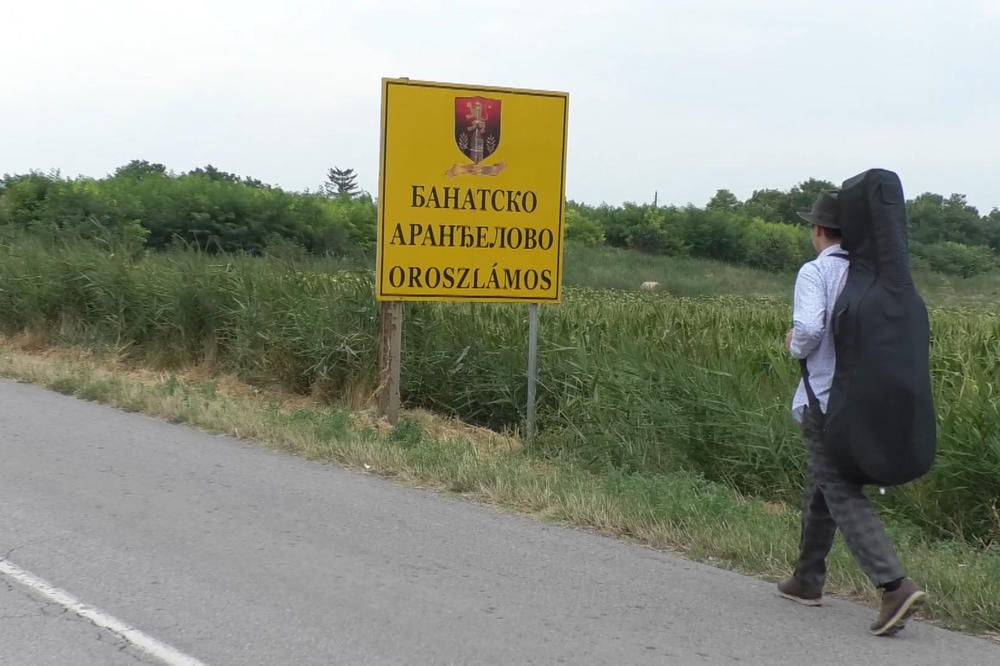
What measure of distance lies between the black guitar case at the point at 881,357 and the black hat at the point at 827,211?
0.18 meters

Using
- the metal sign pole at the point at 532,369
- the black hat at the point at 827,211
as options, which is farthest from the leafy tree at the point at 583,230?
the black hat at the point at 827,211

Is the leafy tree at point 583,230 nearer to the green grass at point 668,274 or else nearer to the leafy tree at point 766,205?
the green grass at point 668,274

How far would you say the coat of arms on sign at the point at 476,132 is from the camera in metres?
10.1

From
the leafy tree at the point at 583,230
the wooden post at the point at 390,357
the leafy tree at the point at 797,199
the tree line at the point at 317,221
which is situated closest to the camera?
the wooden post at the point at 390,357

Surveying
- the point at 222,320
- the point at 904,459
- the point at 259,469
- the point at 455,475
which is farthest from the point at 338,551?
the point at 222,320

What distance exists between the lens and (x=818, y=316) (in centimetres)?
509

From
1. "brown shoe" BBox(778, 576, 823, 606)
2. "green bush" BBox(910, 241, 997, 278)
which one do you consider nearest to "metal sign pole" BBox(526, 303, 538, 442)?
"brown shoe" BBox(778, 576, 823, 606)

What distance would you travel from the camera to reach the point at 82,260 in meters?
17.1

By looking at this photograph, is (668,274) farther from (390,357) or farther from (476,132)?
(476,132)

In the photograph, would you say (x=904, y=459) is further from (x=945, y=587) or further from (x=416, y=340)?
(x=416, y=340)

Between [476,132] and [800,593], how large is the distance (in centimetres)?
587

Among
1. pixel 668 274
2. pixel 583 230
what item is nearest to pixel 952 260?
pixel 668 274

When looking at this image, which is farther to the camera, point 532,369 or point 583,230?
point 583,230

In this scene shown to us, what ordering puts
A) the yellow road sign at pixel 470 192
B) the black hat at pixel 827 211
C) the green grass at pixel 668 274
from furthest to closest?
the green grass at pixel 668 274
the yellow road sign at pixel 470 192
the black hat at pixel 827 211
